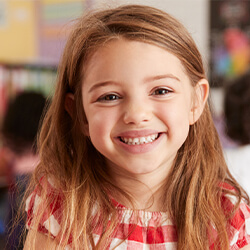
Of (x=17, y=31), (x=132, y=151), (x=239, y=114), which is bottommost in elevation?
(x=239, y=114)

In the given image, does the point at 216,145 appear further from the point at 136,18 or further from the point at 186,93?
the point at 136,18

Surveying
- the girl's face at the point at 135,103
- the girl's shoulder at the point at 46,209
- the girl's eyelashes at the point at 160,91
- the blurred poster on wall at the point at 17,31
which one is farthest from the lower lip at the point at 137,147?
the blurred poster on wall at the point at 17,31

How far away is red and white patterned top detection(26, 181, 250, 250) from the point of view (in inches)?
38.4

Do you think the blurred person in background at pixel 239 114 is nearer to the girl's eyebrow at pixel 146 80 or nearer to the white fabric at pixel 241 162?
the white fabric at pixel 241 162

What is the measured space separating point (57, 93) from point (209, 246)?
48cm

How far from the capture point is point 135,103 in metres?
0.88

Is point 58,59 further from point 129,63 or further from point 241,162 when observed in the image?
point 129,63

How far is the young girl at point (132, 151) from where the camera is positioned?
2.97 feet

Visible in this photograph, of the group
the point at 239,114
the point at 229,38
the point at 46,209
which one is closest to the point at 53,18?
the point at 229,38

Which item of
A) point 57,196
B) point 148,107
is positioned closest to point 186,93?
point 148,107

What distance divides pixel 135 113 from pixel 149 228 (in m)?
0.28

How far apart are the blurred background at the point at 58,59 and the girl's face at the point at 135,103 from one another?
2.87 ft

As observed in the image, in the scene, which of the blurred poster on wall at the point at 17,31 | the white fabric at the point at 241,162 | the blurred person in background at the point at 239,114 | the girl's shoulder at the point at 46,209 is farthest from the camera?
the blurred poster on wall at the point at 17,31

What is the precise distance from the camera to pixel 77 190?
1.02m
